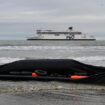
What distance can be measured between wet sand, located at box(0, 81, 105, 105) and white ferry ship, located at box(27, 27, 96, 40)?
316 ft

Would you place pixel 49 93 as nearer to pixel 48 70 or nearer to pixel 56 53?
pixel 48 70

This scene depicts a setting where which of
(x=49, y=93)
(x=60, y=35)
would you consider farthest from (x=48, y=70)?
(x=60, y=35)

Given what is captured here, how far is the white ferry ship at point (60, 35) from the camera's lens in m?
105

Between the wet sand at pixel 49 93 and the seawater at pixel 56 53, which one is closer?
the wet sand at pixel 49 93

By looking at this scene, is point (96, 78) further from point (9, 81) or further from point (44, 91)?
point (9, 81)

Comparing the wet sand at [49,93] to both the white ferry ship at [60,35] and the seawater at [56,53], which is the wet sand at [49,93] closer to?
the seawater at [56,53]

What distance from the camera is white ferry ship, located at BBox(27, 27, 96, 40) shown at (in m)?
105

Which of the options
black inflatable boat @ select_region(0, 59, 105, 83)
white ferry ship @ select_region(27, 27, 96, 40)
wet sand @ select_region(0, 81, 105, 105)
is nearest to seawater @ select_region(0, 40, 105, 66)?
black inflatable boat @ select_region(0, 59, 105, 83)

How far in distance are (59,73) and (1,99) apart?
3.03 metres

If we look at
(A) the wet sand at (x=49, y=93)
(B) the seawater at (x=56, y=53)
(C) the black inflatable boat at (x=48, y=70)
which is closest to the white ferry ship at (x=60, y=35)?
(B) the seawater at (x=56, y=53)

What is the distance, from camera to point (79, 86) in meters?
7.48

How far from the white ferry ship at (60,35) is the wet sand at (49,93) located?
96.2 metres

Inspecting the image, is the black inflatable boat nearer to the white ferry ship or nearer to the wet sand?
the wet sand

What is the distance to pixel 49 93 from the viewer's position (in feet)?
21.4
